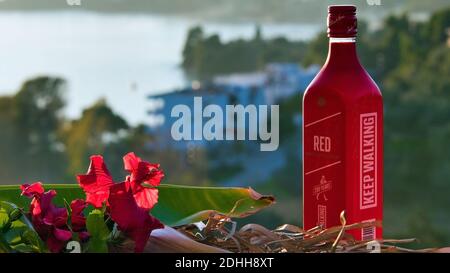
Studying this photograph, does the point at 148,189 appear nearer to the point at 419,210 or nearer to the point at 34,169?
the point at 34,169

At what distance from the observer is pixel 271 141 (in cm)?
118

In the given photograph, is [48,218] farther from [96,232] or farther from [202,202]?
[202,202]

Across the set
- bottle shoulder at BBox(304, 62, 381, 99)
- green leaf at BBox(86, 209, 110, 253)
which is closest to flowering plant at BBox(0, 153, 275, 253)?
green leaf at BBox(86, 209, 110, 253)

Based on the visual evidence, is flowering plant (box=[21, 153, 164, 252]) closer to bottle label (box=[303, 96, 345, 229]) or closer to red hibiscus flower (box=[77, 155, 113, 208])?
red hibiscus flower (box=[77, 155, 113, 208])

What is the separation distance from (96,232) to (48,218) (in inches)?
2.0

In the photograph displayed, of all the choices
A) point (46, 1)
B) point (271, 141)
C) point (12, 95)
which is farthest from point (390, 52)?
point (271, 141)

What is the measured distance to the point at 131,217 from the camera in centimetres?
76

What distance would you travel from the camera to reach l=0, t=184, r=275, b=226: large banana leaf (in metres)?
0.85

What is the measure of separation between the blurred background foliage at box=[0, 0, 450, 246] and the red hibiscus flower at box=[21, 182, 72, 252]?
8.09 meters

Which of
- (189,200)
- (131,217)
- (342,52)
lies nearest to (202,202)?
(189,200)

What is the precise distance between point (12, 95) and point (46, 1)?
253 cm

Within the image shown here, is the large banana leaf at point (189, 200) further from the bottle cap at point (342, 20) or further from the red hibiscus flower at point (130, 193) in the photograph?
the bottle cap at point (342, 20)

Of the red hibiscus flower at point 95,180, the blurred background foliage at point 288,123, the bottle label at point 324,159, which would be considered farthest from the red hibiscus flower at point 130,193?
the blurred background foliage at point 288,123

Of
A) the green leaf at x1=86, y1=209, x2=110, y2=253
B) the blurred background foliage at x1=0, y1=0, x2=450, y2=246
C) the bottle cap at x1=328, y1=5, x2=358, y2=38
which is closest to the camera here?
the green leaf at x1=86, y1=209, x2=110, y2=253
